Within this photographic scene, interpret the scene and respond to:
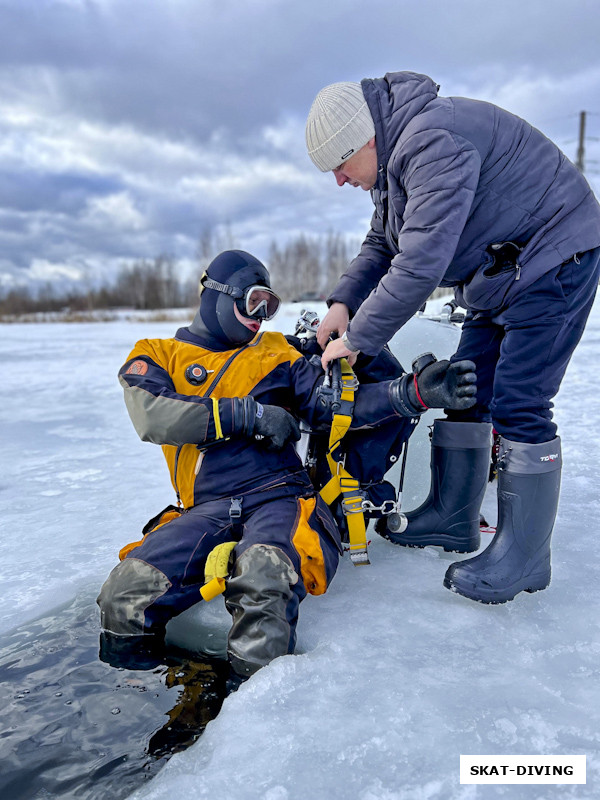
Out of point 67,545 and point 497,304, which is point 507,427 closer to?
point 497,304

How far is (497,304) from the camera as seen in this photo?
210 centimetres

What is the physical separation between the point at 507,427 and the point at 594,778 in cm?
105

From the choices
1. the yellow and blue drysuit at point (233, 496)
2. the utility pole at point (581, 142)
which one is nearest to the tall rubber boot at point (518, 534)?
the yellow and blue drysuit at point (233, 496)

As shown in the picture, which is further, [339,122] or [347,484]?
[347,484]

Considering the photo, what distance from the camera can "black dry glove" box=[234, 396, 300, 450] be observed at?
219 cm

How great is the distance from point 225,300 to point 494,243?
1026 mm

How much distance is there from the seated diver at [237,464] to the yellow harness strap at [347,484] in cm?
7

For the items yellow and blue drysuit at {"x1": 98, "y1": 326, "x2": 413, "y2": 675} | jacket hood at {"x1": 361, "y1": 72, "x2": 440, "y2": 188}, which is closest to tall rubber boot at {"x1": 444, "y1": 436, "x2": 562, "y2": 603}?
yellow and blue drysuit at {"x1": 98, "y1": 326, "x2": 413, "y2": 675}

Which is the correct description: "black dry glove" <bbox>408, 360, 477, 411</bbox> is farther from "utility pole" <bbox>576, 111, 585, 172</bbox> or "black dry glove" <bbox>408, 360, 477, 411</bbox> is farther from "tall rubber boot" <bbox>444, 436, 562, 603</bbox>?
"utility pole" <bbox>576, 111, 585, 172</bbox>

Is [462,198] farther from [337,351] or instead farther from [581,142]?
[581,142]

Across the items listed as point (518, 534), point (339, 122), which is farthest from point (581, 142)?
point (518, 534)

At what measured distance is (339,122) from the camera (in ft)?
6.29

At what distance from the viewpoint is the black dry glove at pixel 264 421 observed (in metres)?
2.19

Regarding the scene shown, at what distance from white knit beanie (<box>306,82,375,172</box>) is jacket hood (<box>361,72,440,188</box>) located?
0.03m
